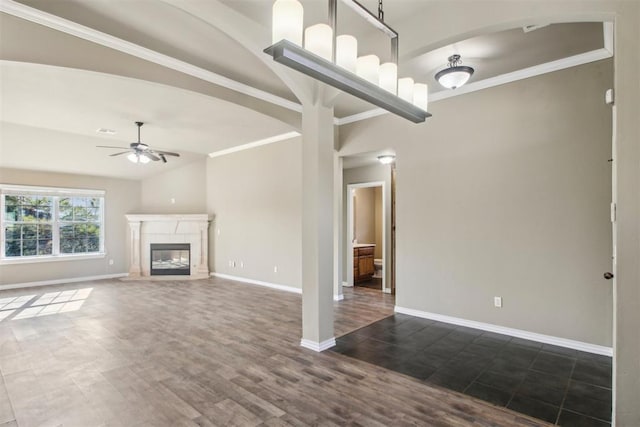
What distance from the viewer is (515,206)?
387 centimetres

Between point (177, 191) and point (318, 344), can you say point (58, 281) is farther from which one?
point (318, 344)

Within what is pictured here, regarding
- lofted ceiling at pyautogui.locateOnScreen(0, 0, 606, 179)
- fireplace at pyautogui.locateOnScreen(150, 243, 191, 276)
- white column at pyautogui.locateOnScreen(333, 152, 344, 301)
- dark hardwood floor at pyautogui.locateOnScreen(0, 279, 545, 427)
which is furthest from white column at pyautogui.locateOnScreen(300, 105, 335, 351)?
fireplace at pyautogui.locateOnScreen(150, 243, 191, 276)

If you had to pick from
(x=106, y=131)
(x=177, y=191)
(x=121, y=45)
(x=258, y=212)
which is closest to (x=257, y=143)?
(x=258, y=212)

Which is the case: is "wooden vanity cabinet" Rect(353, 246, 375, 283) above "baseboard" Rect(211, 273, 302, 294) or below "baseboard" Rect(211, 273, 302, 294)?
above

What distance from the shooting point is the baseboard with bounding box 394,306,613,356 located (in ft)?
11.1

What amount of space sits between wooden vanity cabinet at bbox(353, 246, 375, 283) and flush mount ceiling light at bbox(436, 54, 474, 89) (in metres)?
4.23

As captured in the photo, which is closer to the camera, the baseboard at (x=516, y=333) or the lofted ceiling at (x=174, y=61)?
the lofted ceiling at (x=174, y=61)

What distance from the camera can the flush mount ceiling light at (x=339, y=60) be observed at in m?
1.63

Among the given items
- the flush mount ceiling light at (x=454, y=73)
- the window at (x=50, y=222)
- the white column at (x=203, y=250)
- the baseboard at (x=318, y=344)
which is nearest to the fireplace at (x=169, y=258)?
the white column at (x=203, y=250)

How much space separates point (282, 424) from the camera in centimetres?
221

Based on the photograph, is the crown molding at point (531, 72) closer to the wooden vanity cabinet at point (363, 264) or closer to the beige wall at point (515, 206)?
the beige wall at point (515, 206)

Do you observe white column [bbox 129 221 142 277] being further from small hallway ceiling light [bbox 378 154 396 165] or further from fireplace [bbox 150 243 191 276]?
small hallway ceiling light [bbox 378 154 396 165]

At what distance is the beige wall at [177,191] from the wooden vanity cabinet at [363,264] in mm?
4111

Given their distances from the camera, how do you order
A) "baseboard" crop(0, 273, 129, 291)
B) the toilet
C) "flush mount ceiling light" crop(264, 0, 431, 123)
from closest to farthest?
1. "flush mount ceiling light" crop(264, 0, 431, 123)
2. "baseboard" crop(0, 273, 129, 291)
3. the toilet
